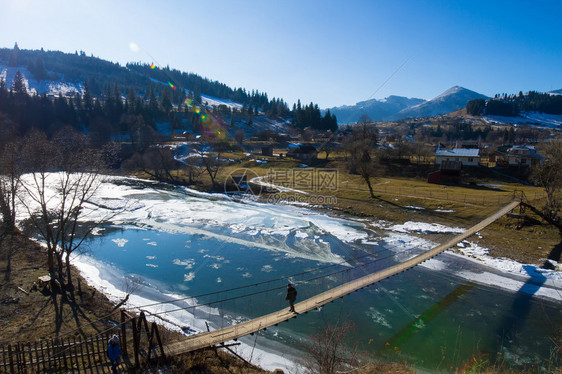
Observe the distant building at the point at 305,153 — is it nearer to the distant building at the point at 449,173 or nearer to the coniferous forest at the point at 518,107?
the distant building at the point at 449,173

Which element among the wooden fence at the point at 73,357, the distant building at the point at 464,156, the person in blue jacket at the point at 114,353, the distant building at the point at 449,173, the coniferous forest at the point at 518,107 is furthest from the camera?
the coniferous forest at the point at 518,107

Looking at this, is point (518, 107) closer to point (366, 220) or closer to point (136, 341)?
point (366, 220)

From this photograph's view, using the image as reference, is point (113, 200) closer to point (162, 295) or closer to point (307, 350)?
point (162, 295)

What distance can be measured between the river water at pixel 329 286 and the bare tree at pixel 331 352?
1.59 ft

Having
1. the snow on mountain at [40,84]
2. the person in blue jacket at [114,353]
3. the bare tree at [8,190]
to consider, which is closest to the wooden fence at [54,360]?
the person in blue jacket at [114,353]

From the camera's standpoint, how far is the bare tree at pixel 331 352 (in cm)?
866

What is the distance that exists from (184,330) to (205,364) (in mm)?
3768

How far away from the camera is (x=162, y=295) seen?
16.2 m

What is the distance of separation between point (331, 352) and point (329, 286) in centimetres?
594

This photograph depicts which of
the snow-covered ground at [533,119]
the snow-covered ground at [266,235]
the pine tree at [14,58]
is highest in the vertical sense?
the pine tree at [14,58]

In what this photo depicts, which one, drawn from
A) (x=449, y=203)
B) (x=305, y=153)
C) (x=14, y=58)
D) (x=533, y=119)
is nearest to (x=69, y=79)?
(x=14, y=58)

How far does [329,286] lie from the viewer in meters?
16.8

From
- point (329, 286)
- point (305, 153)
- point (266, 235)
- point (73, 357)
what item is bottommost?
point (266, 235)

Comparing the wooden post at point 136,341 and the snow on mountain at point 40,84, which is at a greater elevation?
the snow on mountain at point 40,84
